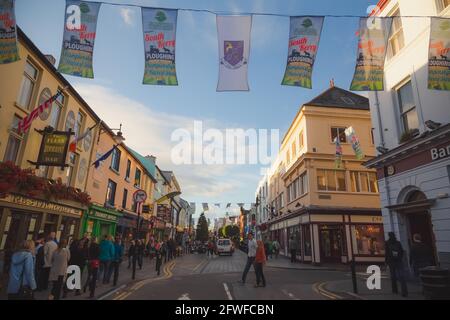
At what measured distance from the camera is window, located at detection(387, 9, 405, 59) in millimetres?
13023

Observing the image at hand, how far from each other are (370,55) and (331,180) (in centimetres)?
1577

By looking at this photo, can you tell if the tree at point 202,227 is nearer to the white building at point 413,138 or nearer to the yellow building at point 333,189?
the yellow building at point 333,189

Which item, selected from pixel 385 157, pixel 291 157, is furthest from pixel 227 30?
pixel 291 157

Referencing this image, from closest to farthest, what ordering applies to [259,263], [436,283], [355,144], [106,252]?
[436,283] < [259,263] < [106,252] < [355,144]

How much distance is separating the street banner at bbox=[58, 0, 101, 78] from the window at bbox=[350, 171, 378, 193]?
22240 mm

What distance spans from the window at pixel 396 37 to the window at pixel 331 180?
40.0 feet

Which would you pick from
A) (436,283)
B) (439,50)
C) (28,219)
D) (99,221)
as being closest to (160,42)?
(439,50)

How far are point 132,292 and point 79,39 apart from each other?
27.3 ft

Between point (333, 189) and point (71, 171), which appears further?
point (333, 189)

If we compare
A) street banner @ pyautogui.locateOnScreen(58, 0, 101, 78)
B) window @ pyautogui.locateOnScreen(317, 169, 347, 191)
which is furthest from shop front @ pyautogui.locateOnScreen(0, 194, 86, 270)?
window @ pyautogui.locateOnScreen(317, 169, 347, 191)

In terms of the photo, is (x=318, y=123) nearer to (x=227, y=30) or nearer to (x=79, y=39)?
(x=227, y=30)

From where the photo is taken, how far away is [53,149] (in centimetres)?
1207

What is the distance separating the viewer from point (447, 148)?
976cm

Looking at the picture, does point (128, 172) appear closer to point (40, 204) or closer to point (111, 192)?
point (111, 192)
